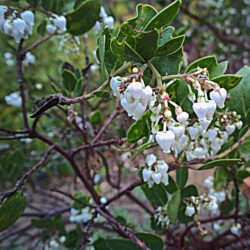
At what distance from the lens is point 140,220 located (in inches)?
70.8

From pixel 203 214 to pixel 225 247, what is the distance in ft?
1.33

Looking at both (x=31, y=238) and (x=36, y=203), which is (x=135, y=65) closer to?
(x=31, y=238)

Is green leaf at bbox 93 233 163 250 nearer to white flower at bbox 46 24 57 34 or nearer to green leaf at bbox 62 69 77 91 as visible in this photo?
green leaf at bbox 62 69 77 91

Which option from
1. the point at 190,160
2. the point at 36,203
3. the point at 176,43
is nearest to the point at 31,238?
the point at 36,203

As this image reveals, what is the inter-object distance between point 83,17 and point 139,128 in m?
0.43

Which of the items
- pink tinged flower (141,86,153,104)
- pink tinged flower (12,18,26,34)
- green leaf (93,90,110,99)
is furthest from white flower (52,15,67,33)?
pink tinged flower (141,86,153,104)

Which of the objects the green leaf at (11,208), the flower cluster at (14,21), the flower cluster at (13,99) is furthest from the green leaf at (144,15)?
the flower cluster at (13,99)

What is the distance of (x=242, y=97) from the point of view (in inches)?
31.4

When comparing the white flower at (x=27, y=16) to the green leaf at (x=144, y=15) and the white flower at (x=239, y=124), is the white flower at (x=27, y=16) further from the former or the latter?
the white flower at (x=239, y=124)

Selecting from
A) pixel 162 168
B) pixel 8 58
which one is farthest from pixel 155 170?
pixel 8 58

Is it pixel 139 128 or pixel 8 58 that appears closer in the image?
pixel 139 128

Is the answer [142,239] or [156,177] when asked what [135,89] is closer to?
[156,177]

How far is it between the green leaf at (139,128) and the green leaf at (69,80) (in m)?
0.36

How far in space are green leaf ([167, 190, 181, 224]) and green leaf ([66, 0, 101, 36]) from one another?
1.58 feet
